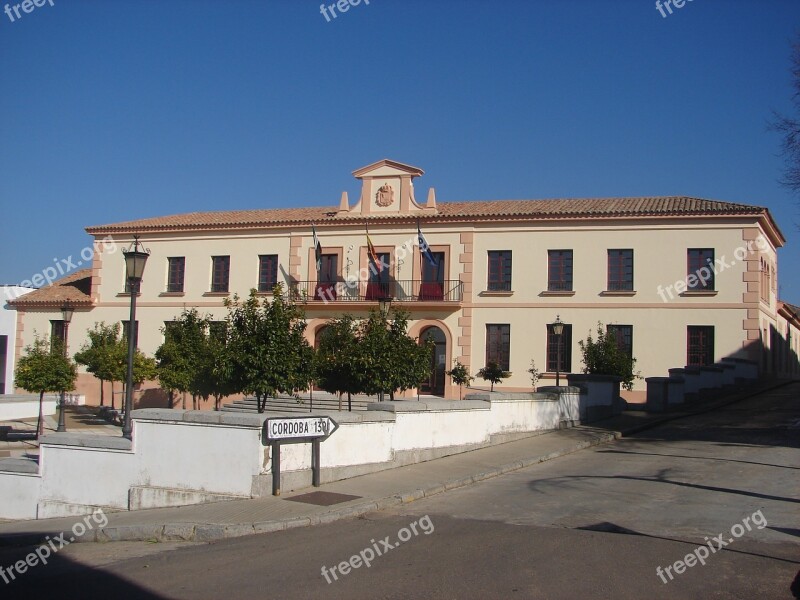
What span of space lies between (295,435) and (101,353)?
820 inches

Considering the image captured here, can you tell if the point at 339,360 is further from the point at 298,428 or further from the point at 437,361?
the point at 437,361

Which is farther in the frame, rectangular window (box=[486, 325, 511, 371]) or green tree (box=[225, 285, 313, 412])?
rectangular window (box=[486, 325, 511, 371])

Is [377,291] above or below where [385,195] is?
below

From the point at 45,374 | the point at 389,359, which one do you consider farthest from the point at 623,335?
the point at 45,374

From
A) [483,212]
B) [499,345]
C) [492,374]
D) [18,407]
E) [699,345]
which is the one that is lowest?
[18,407]

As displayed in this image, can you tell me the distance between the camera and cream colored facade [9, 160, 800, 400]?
29028mm

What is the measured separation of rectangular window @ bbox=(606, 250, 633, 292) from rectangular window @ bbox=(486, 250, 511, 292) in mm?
3945

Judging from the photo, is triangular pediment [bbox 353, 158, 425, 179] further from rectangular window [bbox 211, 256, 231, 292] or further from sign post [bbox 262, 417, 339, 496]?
sign post [bbox 262, 417, 339, 496]

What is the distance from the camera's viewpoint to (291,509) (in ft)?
32.5

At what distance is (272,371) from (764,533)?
29.5ft

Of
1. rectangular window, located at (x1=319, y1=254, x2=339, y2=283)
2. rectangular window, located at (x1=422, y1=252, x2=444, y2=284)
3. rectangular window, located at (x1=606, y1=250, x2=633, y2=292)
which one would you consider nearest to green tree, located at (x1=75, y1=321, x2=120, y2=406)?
rectangular window, located at (x1=319, y1=254, x2=339, y2=283)

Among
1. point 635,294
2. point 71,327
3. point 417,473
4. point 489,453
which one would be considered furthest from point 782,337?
point 71,327

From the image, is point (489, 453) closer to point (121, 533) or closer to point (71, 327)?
point (121, 533)

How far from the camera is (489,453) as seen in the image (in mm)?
15711
